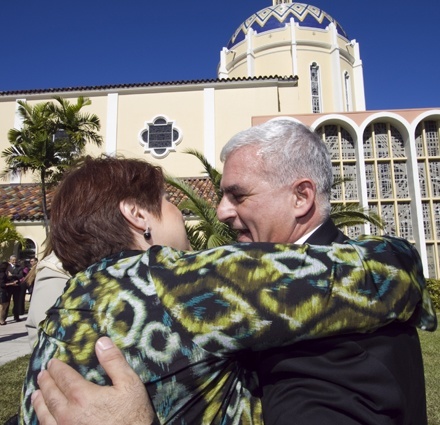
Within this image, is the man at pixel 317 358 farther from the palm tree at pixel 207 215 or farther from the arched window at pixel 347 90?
the arched window at pixel 347 90

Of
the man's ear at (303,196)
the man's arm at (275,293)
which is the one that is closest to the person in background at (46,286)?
the man's ear at (303,196)

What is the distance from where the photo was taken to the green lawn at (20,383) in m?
4.79

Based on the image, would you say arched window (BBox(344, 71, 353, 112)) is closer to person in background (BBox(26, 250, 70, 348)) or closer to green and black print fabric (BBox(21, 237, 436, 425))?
person in background (BBox(26, 250, 70, 348))

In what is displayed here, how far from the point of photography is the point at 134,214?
133 cm

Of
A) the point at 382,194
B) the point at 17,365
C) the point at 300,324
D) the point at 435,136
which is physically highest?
the point at 435,136

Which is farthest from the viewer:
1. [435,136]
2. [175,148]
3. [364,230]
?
[175,148]

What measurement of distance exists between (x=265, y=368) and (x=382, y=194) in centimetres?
1645

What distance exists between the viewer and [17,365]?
6.96 metres

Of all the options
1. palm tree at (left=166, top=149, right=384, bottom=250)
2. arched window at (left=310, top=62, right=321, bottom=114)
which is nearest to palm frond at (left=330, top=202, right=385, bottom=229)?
palm tree at (left=166, top=149, right=384, bottom=250)

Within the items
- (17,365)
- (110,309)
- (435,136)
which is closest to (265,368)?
(110,309)

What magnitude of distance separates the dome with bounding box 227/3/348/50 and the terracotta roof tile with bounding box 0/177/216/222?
16.1 metres

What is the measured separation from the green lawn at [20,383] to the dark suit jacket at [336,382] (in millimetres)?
4214

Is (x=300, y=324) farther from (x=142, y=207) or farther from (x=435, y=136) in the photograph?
(x=435, y=136)

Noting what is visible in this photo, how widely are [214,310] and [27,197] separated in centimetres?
1900
